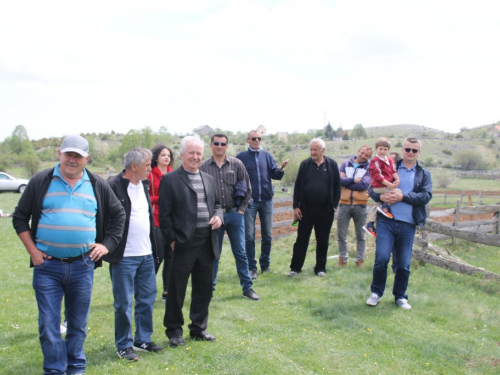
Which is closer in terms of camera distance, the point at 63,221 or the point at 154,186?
the point at 63,221

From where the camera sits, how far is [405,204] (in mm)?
5547

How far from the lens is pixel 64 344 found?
3.48m

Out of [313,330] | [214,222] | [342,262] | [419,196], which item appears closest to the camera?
Answer: [214,222]

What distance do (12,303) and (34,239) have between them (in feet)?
10.5

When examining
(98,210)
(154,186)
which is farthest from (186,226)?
(154,186)

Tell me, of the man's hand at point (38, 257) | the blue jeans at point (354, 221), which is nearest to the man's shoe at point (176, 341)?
the man's hand at point (38, 257)

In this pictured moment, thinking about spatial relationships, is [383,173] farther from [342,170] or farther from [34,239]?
[34,239]

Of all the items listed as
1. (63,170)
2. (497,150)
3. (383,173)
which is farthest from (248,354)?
(497,150)

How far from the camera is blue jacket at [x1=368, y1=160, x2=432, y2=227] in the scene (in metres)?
5.45

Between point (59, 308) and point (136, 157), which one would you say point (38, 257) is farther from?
point (136, 157)

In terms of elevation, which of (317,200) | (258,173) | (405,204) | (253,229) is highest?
(258,173)

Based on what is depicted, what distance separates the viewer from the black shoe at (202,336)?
4396 mm

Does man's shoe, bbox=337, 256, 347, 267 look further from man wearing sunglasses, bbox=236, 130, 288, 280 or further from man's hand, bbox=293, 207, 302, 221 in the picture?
man wearing sunglasses, bbox=236, 130, 288, 280

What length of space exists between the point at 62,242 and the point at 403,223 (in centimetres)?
424
